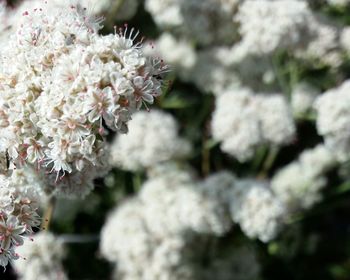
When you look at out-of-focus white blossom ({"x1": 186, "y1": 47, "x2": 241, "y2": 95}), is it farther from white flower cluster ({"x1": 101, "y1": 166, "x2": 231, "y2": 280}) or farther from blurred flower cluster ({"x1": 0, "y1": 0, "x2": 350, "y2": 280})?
white flower cluster ({"x1": 101, "y1": 166, "x2": 231, "y2": 280})

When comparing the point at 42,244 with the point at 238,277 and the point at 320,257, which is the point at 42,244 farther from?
the point at 320,257

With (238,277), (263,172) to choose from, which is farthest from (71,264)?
(263,172)

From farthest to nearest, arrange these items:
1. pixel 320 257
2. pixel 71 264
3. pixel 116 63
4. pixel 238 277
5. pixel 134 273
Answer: pixel 320 257, pixel 71 264, pixel 238 277, pixel 134 273, pixel 116 63

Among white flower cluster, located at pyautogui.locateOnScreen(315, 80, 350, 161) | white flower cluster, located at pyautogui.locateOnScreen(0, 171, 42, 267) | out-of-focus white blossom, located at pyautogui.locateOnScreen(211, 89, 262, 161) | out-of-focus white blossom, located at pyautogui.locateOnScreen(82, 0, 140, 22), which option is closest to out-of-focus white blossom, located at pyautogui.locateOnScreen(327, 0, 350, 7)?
white flower cluster, located at pyautogui.locateOnScreen(315, 80, 350, 161)

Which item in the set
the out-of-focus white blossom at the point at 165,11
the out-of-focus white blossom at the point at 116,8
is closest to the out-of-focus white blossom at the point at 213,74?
the out-of-focus white blossom at the point at 165,11

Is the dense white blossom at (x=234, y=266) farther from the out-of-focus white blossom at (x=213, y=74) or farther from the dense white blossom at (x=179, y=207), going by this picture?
the out-of-focus white blossom at (x=213, y=74)

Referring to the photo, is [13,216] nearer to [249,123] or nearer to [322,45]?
[249,123]
